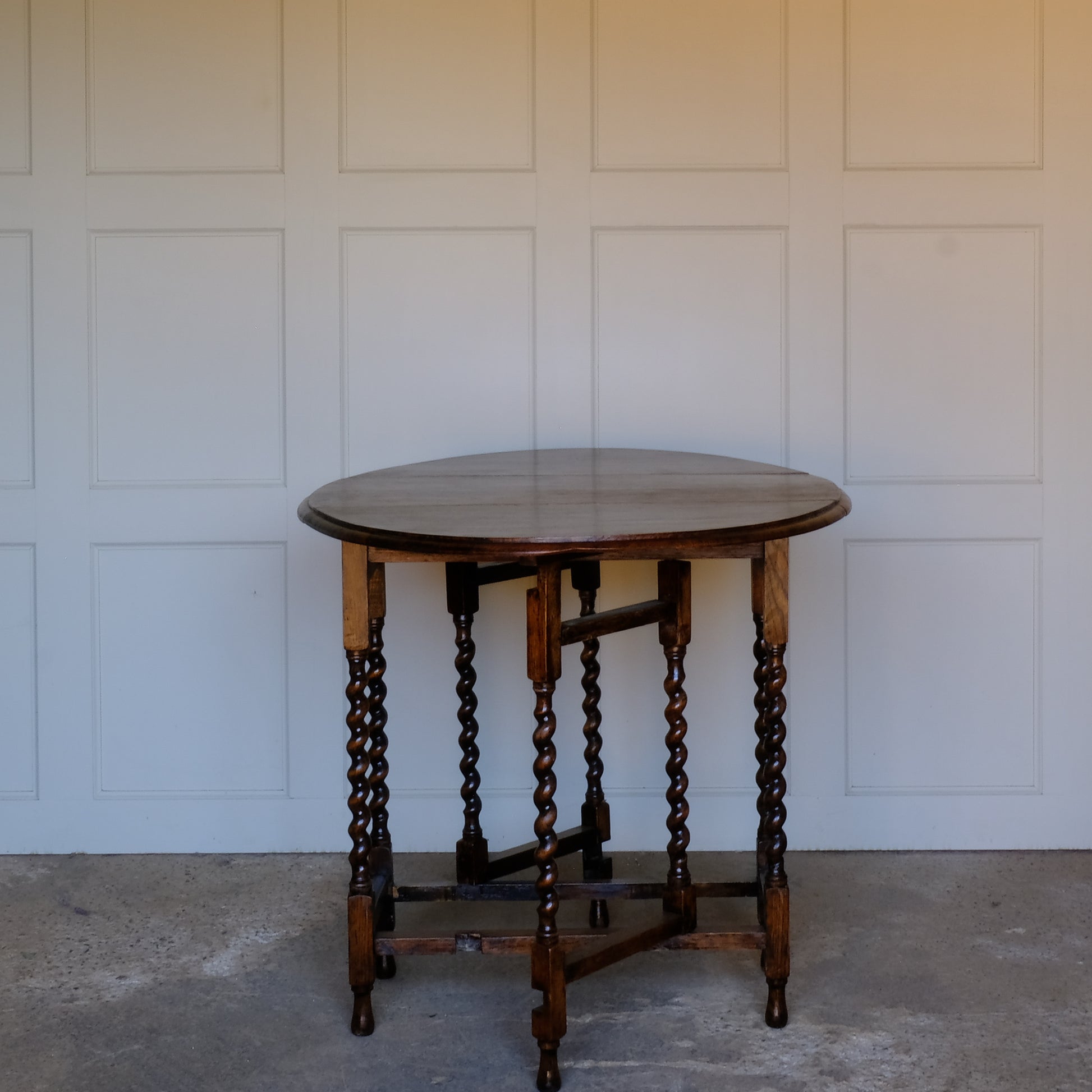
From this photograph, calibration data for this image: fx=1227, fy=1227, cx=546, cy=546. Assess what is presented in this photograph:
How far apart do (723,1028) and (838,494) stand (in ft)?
3.41

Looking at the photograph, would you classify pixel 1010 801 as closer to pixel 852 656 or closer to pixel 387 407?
pixel 852 656

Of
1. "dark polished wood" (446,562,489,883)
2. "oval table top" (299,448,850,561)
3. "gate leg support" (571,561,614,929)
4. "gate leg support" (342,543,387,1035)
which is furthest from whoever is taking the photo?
"gate leg support" (571,561,614,929)

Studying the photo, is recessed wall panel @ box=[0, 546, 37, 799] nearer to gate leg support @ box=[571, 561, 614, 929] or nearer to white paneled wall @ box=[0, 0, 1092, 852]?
white paneled wall @ box=[0, 0, 1092, 852]

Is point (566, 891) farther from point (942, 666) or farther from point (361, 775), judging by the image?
point (942, 666)

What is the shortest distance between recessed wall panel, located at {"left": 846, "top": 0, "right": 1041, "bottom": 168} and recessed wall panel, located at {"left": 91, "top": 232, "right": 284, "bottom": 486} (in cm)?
155

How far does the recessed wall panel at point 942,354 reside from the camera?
3.13m

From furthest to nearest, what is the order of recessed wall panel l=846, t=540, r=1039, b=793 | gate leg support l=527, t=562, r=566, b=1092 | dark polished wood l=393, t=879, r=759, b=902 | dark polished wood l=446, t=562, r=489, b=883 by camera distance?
recessed wall panel l=846, t=540, r=1039, b=793 < dark polished wood l=446, t=562, r=489, b=883 < dark polished wood l=393, t=879, r=759, b=902 < gate leg support l=527, t=562, r=566, b=1092

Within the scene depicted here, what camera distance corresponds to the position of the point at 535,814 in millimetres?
3268

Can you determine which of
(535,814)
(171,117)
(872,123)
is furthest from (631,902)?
(171,117)

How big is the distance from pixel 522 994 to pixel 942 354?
1886 mm

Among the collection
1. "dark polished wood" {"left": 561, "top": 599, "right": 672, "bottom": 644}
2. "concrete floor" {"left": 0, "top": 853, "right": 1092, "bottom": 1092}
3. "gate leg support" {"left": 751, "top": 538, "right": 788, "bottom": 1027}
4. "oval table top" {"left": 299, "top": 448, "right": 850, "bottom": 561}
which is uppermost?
"oval table top" {"left": 299, "top": 448, "right": 850, "bottom": 561}

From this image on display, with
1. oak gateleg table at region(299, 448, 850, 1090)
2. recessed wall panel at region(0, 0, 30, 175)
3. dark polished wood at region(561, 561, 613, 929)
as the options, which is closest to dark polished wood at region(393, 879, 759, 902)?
oak gateleg table at region(299, 448, 850, 1090)

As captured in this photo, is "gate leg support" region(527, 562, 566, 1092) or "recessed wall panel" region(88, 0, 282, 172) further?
"recessed wall panel" region(88, 0, 282, 172)

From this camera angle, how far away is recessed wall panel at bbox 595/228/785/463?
10.3 ft
